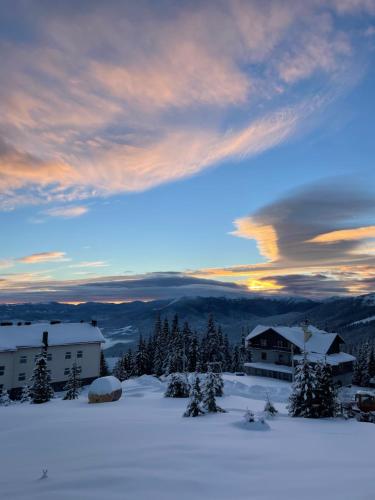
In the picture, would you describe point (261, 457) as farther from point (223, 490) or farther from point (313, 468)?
point (223, 490)

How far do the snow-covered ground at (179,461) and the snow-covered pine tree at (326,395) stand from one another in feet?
14.7

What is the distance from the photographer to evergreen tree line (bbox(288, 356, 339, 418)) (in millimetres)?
19531

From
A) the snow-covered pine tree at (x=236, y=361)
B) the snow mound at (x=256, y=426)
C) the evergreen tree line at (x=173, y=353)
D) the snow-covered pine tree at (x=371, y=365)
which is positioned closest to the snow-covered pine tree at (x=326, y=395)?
the snow mound at (x=256, y=426)

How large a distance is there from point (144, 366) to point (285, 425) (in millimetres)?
58329

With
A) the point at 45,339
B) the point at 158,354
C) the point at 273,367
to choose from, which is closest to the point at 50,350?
the point at 45,339

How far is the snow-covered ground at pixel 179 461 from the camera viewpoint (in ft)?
21.8

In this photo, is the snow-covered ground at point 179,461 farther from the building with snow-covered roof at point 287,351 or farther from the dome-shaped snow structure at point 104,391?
the building with snow-covered roof at point 287,351

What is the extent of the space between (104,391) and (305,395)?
1423 cm

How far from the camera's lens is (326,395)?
19.8 metres

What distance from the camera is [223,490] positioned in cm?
671

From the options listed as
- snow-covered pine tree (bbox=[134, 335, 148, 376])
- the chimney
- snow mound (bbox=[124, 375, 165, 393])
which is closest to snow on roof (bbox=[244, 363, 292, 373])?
snow mound (bbox=[124, 375, 165, 393])

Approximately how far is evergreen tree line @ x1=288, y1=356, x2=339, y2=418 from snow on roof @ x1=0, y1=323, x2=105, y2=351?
3710 centimetres

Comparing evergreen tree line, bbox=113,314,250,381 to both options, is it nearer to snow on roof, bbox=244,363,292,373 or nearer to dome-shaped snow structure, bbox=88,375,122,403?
snow on roof, bbox=244,363,292,373

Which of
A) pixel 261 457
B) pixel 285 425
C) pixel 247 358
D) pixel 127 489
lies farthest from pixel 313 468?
pixel 247 358
